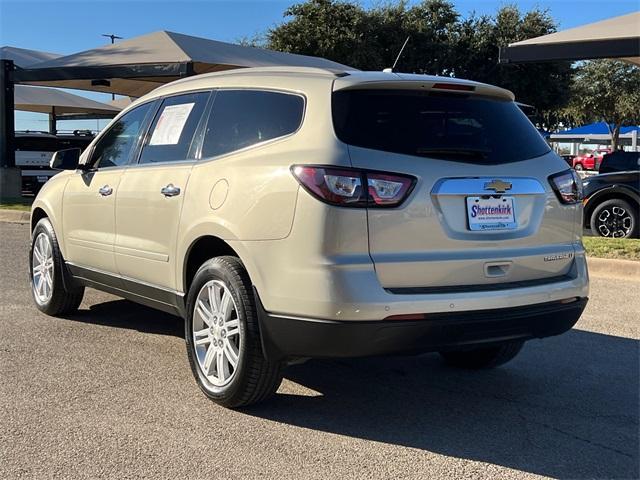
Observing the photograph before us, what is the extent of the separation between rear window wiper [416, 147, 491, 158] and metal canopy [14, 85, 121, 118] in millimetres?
21466

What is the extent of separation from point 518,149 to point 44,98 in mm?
22443

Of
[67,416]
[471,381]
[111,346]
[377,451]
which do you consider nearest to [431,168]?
[377,451]

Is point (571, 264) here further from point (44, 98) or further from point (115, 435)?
point (44, 98)

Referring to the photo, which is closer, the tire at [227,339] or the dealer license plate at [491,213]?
the dealer license plate at [491,213]

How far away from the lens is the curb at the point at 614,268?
816 centimetres

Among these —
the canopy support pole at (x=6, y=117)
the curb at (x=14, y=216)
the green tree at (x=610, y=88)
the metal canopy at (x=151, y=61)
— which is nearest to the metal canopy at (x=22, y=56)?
the canopy support pole at (x=6, y=117)

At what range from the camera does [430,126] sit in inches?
143

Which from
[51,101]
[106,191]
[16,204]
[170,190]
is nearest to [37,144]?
[16,204]

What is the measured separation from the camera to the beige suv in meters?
3.31

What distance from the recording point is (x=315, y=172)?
335 centimetres

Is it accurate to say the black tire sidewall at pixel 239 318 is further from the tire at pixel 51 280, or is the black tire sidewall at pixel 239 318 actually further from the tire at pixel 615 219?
the tire at pixel 615 219

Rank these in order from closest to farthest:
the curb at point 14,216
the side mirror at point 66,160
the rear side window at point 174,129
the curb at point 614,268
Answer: the rear side window at point 174,129, the side mirror at point 66,160, the curb at point 614,268, the curb at point 14,216

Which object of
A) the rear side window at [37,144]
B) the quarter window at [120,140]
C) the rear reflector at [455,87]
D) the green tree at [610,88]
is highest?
the green tree at [610,88]

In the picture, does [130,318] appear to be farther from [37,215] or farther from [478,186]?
[478,186]
